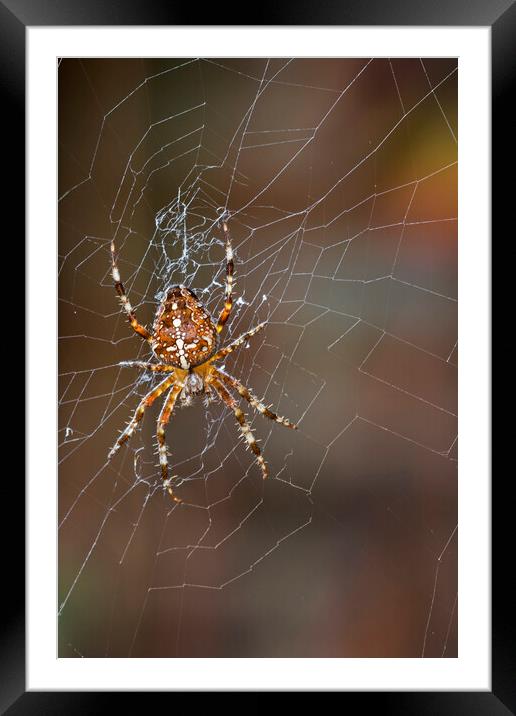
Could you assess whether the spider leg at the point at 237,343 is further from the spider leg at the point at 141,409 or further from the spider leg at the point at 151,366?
the spider leg at the point at 141,409

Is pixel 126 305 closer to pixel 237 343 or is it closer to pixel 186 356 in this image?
pixel 186 356

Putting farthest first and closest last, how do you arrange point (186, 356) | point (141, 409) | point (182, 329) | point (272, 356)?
point (272, 356) → point (141, 409) → point (186, 356) → point (182, 329)
